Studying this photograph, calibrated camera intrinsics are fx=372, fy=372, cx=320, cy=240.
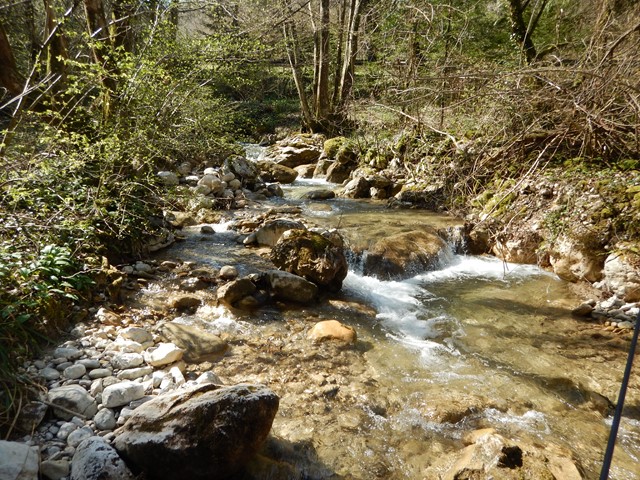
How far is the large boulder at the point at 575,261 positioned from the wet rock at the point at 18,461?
593cm

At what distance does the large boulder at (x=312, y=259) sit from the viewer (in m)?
4.93

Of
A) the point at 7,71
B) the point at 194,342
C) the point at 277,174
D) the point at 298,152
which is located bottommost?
the point at 194,342

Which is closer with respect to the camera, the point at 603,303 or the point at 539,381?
the point at 539,381

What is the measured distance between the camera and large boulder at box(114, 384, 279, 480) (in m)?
2.02

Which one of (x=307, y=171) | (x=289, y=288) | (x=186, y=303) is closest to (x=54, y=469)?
(x=186, y=303)

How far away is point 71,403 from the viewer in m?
2.40

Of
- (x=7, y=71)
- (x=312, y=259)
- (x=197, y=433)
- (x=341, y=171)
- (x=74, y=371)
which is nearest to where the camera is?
(x=197, y=433)

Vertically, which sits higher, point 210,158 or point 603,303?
point 210,158

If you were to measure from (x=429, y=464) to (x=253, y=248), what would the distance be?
4.41 m

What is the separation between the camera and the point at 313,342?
3.82 m

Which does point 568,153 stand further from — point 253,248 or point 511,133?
point 253,248

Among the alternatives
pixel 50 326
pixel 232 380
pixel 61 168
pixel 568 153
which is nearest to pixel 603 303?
pixel 568 153

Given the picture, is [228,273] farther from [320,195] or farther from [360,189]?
[360,189]

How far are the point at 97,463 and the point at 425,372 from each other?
262 centimetres
